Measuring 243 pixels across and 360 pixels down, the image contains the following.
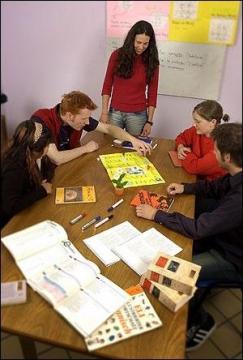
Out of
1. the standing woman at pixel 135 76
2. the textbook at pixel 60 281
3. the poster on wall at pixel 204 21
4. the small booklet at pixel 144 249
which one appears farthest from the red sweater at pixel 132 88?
the textbook at pixel 60 281

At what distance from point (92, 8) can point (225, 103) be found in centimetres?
49

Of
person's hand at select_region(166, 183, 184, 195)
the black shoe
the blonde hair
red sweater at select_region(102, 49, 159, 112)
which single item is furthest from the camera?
the black shoe

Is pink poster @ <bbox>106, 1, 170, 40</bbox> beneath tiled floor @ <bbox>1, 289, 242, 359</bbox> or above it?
above

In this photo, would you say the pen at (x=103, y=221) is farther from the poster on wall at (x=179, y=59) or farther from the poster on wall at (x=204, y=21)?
the poster on wall at (x=204, y=21)

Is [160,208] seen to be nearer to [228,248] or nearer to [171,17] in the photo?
[228,248]

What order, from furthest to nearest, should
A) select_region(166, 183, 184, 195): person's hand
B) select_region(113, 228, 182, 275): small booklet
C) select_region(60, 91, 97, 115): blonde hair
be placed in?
1. select_region(166, 183, 184, 195): person's hand
2. select_region(60, 91, 97, 115): blonde hair
3. select_region(113, 228, 182, 275): small booklet

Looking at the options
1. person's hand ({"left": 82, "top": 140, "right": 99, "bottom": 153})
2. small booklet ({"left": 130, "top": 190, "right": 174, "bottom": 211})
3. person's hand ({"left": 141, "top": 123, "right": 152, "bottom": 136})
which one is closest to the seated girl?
person's hand ({"left": 141, "top": 123, "right": 152, "bottom": 136})

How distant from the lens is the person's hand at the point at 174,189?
115 cm

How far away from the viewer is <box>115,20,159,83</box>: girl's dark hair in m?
1.01

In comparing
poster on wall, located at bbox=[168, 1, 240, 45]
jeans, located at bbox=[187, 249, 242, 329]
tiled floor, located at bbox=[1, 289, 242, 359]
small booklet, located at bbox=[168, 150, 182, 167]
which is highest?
poster on wall, located at bbox=[168, 1, 240, 45]

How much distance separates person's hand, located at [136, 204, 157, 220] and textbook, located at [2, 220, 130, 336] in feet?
1.04

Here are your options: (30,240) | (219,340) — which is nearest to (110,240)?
(30,240)

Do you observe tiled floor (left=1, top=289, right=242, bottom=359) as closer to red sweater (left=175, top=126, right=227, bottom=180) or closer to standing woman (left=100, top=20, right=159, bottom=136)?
red sweater (left=175, top=126, right=227, bottom=180)

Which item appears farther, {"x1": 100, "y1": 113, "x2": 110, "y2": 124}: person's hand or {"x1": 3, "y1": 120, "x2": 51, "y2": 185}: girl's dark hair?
{"x1": 100, "y1": 113, "x2": 110, "y2": 124}: person's hand
